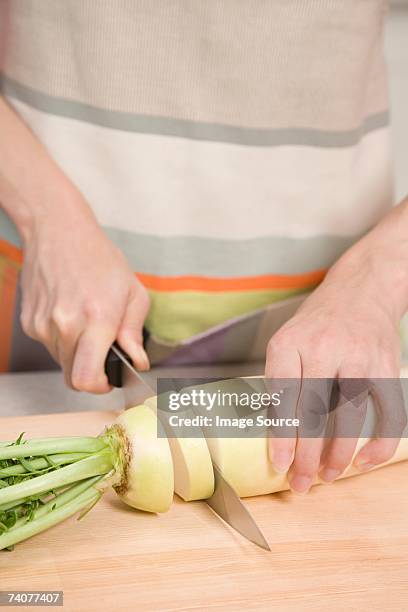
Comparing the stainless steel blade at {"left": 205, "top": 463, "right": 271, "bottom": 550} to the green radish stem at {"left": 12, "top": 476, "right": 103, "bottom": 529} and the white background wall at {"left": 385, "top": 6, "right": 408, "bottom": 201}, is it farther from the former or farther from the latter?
the white background wall at {"left": 385, "top": 6, "right": 408, "bottom": 201}

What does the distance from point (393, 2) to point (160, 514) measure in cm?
174

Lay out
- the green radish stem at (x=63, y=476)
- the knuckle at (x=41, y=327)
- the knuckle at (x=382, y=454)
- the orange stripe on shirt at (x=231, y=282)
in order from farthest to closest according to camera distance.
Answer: the orange stripe on shirt at (x=231, y=282), the knuckle at (x=41, y=327), the knuckle at (x=382, y=454), the green radish stem at (x=63, y=476)

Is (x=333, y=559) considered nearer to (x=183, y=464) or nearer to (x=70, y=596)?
(x=183, y=464)

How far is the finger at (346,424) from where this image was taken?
1107 mm

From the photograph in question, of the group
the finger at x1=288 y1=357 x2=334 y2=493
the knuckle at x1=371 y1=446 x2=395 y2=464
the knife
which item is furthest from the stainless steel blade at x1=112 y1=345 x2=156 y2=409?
Result: the knuckle at x1=371 y1=446 x2=395 y2=464

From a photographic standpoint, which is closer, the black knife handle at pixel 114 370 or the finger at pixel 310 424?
the finger at pixel 310 424

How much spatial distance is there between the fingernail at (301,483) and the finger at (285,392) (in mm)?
20

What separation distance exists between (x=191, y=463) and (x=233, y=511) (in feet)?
0.27

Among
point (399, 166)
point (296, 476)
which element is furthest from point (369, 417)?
point (399, 166)

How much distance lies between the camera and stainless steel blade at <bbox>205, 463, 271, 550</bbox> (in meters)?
1.01

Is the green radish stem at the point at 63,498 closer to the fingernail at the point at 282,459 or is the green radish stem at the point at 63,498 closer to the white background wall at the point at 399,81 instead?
the fingernail at the point at 282,459

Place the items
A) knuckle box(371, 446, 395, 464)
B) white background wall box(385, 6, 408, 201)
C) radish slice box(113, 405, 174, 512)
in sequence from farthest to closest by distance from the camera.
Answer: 1. white background wall box(385, 6, 408, 201)
2. knuckle box(371, 446, 395, 464)
3. radish slice box(113, 405, 174, 512)

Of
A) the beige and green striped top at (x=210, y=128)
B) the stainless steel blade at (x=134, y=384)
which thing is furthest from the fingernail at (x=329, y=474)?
the beige and green striped top at (x=210, y=128)

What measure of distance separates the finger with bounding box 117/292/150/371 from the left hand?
0.26 metres
